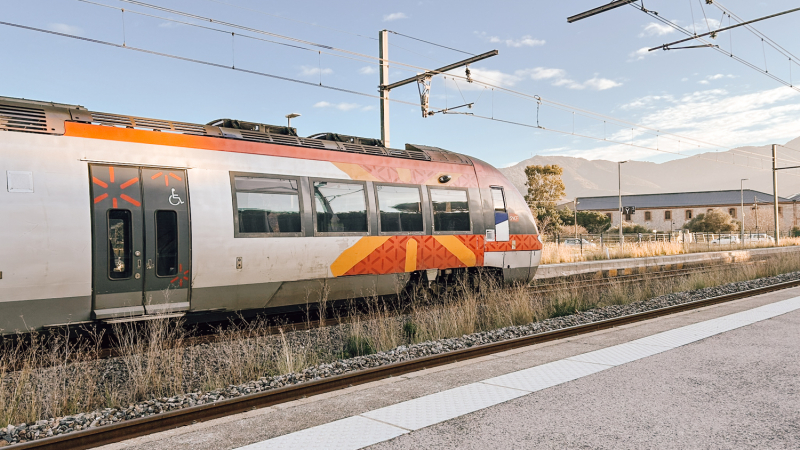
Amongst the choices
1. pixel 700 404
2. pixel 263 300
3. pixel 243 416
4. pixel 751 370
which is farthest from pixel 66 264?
pixel 751 370

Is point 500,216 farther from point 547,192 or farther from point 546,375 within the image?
point 547,192

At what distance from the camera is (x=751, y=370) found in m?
6.77

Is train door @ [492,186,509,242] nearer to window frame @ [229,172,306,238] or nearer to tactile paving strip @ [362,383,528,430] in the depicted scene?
window frame @ [229,172,306,238]

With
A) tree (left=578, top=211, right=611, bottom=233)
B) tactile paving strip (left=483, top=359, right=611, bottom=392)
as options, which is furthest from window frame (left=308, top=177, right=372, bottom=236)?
tree (left=578, top=211, right=611, bottom=233)

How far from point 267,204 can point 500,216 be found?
6090 mm

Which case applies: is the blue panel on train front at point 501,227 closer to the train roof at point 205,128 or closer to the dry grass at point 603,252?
the train roof at point 205,128

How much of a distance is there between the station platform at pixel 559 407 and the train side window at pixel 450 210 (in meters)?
4.51

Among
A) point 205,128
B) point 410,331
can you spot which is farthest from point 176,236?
point 410,331

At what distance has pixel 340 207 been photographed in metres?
10.6

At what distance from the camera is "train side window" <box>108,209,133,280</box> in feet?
25.9

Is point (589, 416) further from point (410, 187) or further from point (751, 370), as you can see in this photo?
point (410, 187)

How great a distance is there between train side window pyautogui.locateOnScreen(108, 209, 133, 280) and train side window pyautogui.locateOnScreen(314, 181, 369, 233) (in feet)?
10.4

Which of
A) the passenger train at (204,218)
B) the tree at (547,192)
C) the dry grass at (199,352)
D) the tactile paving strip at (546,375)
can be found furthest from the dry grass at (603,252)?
the tree at (547,192)

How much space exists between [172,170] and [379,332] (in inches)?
159
